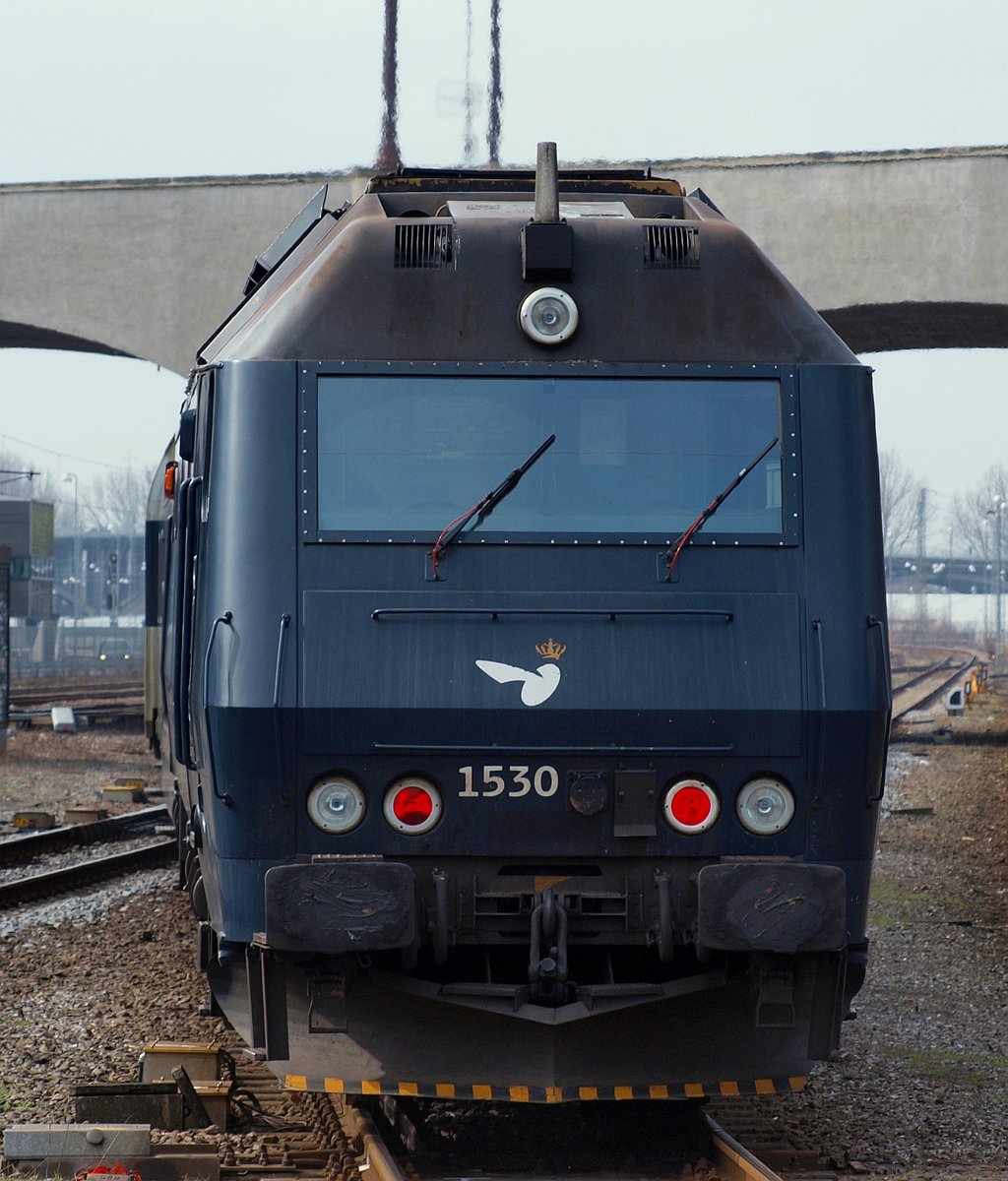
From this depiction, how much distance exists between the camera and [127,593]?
123 meters

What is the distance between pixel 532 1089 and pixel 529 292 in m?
2.82

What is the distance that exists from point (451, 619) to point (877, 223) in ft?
55.4

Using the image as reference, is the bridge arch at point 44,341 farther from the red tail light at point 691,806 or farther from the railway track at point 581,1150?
the red tail light at point 691,806

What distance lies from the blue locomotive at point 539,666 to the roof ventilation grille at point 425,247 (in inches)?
0.6

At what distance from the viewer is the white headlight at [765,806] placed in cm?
539

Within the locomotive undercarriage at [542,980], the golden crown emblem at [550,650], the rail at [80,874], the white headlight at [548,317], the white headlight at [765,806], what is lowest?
the rail at [80,874]

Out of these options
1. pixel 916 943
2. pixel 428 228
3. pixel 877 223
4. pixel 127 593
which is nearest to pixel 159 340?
pixel 877 223

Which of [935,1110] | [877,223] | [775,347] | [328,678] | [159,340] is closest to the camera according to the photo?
[328,678]

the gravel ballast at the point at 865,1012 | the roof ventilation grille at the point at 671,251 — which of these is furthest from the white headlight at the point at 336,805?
the roof ventilation grille at the point at 671,251

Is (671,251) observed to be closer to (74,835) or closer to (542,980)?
(542,980)

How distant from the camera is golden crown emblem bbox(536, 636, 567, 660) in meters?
5.39

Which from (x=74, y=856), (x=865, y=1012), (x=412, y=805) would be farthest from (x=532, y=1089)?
(x=74, y=856)

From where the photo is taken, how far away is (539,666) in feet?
17.7

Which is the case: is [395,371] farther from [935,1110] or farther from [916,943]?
[916,943]
